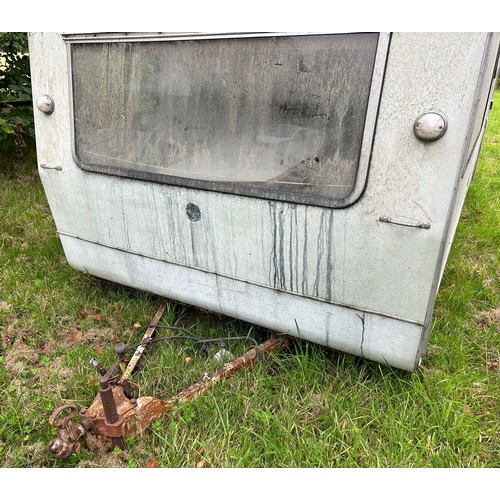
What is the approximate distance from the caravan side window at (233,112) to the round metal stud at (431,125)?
20 cm

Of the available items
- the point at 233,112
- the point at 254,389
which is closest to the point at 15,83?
the point at 233,112

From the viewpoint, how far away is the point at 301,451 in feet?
6.57

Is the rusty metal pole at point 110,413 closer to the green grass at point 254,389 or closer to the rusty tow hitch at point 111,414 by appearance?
the rusty tow hitch at point 111,414

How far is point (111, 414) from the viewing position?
194cm

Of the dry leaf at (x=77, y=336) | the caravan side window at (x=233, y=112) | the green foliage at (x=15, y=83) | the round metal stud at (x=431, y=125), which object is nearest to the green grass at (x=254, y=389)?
the dry leaf at (x=77, y=336)

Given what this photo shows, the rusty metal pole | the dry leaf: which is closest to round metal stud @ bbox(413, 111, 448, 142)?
the rusty metal pole

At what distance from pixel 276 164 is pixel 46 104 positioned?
1417 mm

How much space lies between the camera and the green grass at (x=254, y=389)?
6.65 feet

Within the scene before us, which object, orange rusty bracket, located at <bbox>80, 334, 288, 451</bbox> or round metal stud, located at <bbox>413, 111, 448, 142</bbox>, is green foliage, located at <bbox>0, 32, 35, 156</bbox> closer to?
orange rusty bracket, located at <bbox>80, 334, 288, 451</bbox>

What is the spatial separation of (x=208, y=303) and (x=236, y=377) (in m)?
0.45

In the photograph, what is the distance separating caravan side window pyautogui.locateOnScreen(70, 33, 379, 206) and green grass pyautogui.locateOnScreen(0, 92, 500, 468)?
3.35 feet

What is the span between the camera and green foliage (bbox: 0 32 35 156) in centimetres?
491

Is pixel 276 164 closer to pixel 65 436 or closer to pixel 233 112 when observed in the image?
pixel 233 112

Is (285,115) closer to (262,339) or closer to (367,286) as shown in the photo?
(367,286)
